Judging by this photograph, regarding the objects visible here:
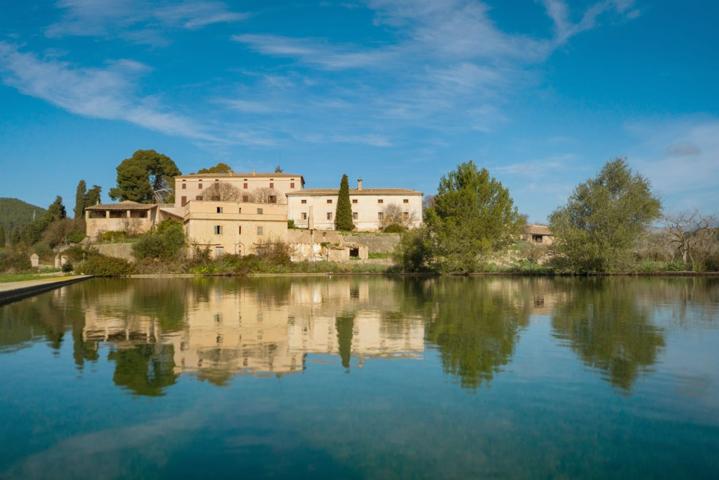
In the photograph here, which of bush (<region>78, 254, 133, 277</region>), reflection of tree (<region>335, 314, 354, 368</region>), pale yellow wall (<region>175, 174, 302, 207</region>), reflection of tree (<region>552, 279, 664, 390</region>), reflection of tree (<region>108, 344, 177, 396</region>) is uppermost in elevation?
pale yellow wall (<region>175, 174, 302, 207</region>)

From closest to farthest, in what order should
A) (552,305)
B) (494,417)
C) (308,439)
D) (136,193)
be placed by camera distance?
(308,439)
(494,417)
(552,305)
(136,193)

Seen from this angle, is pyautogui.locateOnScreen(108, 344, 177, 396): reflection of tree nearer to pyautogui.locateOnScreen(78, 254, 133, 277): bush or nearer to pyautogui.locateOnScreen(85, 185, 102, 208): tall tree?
pyautogui.locateOnScreen(78, 254, 133, 277): bush

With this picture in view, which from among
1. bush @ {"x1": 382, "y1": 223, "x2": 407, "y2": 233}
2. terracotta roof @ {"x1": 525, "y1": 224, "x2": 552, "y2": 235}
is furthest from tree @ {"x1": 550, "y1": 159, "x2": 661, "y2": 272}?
terracotta roof @ {"x1": 525, "y1": 224, "x2": 552, "y2": 235}

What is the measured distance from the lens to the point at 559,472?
4.33 metres

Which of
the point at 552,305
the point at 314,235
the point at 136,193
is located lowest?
the point at 552,305

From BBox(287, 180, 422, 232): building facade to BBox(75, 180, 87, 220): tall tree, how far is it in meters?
22.2

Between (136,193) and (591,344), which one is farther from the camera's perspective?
(136,193)

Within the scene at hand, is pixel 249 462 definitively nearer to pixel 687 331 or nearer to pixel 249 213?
pixel 687 331

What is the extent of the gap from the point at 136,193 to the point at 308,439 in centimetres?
5879

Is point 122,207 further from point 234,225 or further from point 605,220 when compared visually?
point 605,220

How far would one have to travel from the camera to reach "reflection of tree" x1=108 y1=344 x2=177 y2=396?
685cm

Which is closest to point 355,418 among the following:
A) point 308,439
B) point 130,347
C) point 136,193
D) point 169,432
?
point 308,439

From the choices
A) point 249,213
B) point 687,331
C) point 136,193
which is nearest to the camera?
point 687,331

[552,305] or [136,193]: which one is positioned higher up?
[136,193]
